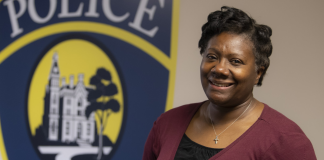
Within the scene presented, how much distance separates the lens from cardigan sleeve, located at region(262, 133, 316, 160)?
2.90 feet

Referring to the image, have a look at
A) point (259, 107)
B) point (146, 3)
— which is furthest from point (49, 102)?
point (259, 107)

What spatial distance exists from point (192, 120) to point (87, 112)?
98cm

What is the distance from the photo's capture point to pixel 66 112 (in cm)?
192

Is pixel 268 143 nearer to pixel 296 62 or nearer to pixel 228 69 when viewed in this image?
pixel 228 69

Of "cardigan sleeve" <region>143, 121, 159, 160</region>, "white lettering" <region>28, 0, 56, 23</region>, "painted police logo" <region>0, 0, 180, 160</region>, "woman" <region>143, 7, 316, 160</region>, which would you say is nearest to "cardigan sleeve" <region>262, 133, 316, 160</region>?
"woman" <region>143, 7, 316, 160</region>

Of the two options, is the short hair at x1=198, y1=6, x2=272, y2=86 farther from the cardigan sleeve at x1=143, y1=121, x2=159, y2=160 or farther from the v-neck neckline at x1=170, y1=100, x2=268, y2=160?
the cardigan sleeve at x1=143, y1=121, x2=159, y2=160

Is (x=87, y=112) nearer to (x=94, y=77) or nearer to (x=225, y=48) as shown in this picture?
(x=94, y=77)

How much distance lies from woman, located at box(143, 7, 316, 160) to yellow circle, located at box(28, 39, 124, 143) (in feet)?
3.01

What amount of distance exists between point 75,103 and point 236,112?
119cm

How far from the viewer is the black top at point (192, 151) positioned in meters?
0.99

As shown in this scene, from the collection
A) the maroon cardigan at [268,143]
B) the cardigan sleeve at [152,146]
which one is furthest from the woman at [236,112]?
the cardigan sleeve at [152,146]

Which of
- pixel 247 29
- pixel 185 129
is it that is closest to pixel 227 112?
pixel 185 129

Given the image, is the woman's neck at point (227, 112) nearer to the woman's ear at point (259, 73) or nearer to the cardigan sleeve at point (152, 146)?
the woman's ear at point (259, 73)

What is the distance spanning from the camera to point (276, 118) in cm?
98
